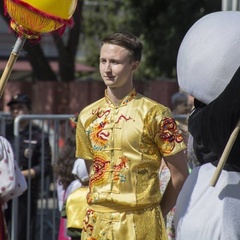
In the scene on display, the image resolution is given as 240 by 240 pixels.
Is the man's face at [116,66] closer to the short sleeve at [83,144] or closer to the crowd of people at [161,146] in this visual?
the crowd of people at [161,146]

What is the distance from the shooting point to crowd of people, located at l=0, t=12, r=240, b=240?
13.0 feet

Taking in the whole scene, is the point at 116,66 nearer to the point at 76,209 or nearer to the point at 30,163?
the point at 76,209

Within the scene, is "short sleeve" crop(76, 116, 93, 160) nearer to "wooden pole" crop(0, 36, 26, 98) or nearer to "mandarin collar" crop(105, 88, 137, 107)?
"mandarin collar" crop(105, 88, 137, 107)

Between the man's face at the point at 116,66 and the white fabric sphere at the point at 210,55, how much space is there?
512 mm

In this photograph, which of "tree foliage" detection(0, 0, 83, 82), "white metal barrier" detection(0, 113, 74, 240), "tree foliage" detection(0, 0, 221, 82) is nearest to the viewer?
"white metal barrier" detection(0, 113, 74, 240)

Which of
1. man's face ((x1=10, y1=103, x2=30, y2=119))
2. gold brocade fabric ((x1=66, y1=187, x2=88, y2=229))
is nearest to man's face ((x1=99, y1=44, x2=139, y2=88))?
gold brocade fabric ((x1=66, y1=187, x2=88, y2=229))

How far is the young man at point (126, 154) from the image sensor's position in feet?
15.0

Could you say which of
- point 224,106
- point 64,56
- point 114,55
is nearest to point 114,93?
point 114,55

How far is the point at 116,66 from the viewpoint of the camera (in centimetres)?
468

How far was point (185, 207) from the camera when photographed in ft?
13.8

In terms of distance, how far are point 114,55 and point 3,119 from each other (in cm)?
305

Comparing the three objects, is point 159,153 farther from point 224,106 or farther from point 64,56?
point 64,56

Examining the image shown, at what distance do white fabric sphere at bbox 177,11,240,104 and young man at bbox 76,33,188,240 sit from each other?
476 mm

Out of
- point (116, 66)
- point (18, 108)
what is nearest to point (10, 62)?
point (116, 66)
